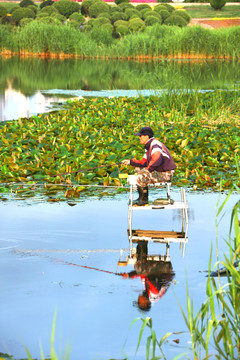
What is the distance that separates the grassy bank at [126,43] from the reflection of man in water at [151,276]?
3110cm

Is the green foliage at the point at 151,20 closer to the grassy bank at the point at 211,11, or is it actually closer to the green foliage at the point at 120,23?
the green foliage at the point at 120,23

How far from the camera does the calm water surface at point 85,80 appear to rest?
76.4 ft

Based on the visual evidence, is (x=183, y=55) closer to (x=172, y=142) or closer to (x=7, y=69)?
(x=7, y=69)

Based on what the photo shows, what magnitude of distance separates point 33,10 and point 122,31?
12.1 m

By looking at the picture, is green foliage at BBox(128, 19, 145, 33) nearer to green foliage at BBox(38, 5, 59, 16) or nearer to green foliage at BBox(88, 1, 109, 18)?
green foliage at BBox(38, 5, 59, 16)

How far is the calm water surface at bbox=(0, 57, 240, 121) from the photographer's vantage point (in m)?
23.3

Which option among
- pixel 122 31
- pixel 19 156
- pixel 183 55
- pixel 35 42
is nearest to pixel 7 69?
pixel 35 42

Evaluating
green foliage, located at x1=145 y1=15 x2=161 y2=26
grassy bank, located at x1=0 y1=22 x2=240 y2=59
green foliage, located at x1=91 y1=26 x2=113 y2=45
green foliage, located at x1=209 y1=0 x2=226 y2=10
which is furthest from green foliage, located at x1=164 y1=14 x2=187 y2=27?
green foliage, located at x1=91 y1=26 x2=113 y2=45

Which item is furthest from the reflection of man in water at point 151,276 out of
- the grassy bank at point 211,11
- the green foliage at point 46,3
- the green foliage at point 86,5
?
the grassy bank at point 211,11

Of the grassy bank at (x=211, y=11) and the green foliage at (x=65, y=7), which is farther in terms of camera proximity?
the grassy bank at (x=211, y=11)

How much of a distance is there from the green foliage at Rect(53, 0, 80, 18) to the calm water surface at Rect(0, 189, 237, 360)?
5228 centimetres

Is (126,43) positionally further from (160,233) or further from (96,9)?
(160,233)

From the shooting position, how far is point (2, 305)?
675 centimetres

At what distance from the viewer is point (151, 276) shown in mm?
7625
